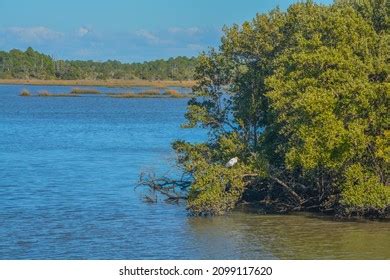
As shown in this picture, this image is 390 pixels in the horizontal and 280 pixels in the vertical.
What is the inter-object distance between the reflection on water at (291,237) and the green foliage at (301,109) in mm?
685

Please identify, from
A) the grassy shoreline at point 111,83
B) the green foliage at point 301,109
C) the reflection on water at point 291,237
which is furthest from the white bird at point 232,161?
the grassy shoreline at point 111,83

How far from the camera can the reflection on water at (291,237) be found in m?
23.1

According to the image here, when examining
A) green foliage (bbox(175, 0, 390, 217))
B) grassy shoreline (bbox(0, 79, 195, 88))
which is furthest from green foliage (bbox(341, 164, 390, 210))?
grassy shoreline (bbox(0, 79, 195, 88))

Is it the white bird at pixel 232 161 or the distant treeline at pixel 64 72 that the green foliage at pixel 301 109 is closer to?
the white bird at pixel 232 161

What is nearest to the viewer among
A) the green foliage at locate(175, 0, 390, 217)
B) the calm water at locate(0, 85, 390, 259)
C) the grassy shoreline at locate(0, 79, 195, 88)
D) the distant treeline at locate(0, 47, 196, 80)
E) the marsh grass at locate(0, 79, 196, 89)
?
the calm water at locate(0, 85, 390, 259)

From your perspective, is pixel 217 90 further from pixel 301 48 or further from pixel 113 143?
pixel 113 143

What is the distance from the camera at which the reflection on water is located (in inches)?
908

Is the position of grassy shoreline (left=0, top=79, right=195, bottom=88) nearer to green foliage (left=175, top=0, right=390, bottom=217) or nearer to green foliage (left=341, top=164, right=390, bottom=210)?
green foliage (left=175, top=0, right=390, bottom=217)

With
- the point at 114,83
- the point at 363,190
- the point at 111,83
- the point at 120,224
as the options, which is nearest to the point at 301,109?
the point at 363,190

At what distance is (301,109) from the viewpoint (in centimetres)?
2548

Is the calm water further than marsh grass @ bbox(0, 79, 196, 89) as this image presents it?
No

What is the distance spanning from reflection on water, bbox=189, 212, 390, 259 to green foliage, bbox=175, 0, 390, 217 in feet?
2.25

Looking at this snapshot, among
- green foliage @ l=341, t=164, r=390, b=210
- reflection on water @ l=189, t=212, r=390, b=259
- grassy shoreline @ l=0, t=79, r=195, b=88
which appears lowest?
grassy shoreline @ l=0, t=79, r=195, b=88

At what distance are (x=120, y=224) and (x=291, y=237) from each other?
5.92m
